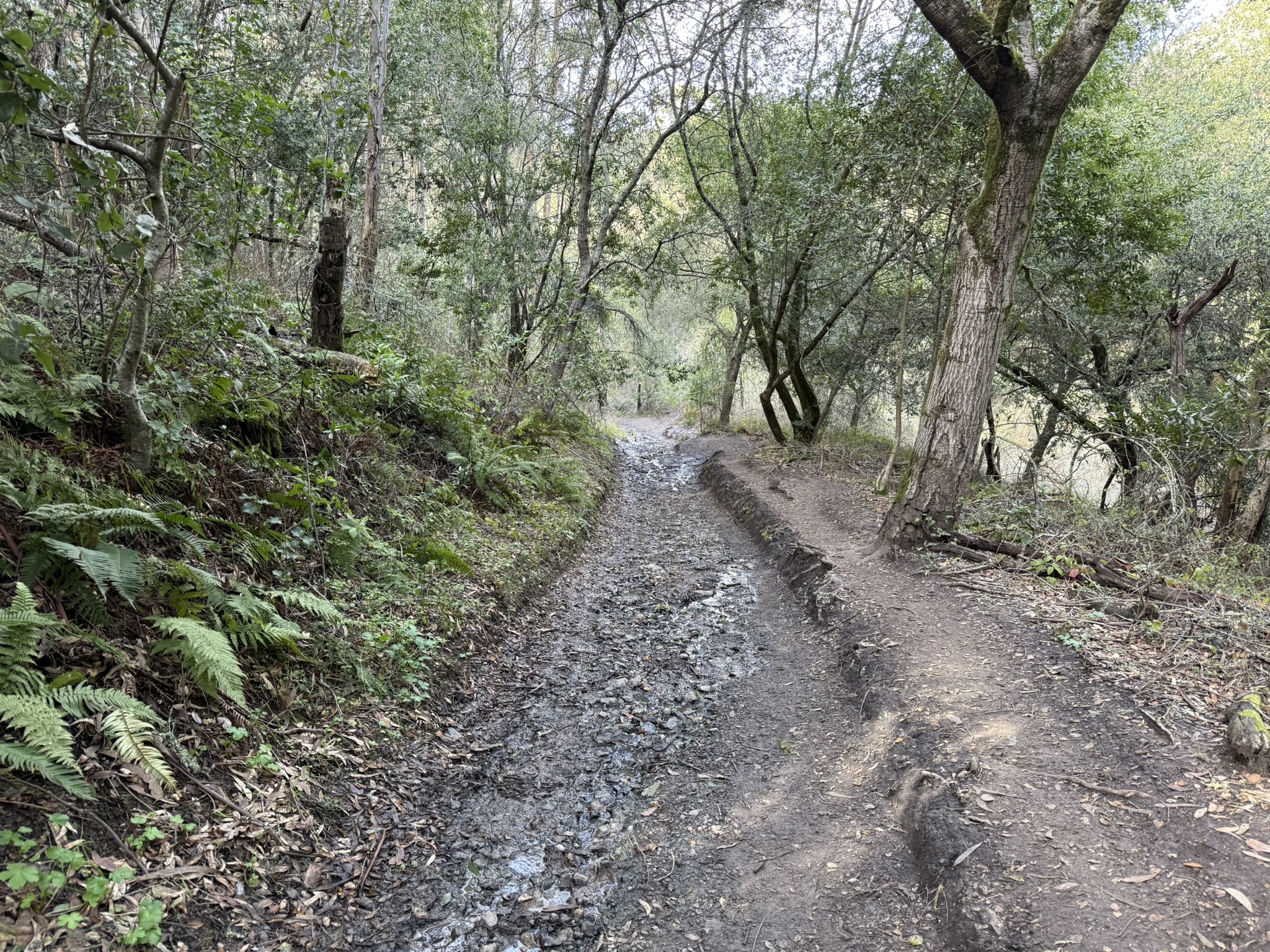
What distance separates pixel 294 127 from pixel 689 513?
10.3 m

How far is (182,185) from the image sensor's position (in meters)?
5.00

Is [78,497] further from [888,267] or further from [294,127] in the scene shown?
[888,267]

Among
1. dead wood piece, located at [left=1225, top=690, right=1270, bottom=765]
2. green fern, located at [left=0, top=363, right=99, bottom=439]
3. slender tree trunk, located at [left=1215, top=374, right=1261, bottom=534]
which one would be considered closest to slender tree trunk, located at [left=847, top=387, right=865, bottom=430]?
slender tree trunk, located at [left=1215, top=374, right=1261, bottom=534]

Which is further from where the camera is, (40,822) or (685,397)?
(685,397)

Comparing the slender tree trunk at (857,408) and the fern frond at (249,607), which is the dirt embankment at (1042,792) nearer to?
the fern frond at (249,607)

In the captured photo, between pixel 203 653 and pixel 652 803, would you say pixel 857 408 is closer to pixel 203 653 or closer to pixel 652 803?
pixel 652 803

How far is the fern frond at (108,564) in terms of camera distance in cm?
320

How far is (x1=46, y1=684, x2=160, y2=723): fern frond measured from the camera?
2.87 metres

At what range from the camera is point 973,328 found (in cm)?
720

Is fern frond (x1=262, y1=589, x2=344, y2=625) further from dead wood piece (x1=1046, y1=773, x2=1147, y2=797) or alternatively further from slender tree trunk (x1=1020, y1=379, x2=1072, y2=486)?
slender tree trunk (x1=1020, y1=379, x2=1072, y2=486)

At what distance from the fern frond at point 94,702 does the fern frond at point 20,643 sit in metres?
0.10

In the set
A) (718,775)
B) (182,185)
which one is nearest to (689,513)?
(718,775)

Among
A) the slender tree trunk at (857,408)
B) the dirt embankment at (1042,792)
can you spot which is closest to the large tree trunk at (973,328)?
the dirt embankment at (1042,792)

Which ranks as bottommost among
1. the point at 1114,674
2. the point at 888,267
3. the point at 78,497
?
the point at 1114,674
